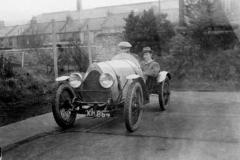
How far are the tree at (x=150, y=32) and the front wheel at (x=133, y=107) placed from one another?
8163 mm

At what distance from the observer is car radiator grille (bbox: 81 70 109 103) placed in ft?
17.0

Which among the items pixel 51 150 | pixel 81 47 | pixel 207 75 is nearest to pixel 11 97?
pixel 51 150

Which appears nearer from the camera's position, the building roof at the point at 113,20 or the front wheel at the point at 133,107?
the front wheel at the point at 133,107

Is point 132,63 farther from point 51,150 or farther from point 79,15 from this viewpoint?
point 79,15

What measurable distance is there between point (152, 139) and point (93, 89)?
1.51m

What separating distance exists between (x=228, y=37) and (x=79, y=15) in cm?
3375

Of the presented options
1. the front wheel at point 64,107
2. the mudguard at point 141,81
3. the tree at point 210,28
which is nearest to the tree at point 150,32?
the tree at point 210,28

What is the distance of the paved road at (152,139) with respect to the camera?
3.64 meters

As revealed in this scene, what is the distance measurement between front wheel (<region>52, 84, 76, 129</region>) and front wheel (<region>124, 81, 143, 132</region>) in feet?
3.60

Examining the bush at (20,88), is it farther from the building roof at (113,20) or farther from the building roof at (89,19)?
the building roof at (113,20)

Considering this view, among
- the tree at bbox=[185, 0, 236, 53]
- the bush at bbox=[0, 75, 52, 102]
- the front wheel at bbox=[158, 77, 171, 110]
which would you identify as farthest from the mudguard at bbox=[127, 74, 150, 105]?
the tree at bbox=[185, 0, 236, 53]

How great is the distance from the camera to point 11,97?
24.5ft

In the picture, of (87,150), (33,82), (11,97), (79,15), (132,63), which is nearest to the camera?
(87,150)

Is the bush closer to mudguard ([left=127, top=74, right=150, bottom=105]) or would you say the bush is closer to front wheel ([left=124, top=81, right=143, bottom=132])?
mudguard ([left=127, top=74, right=150, bottom=105])
